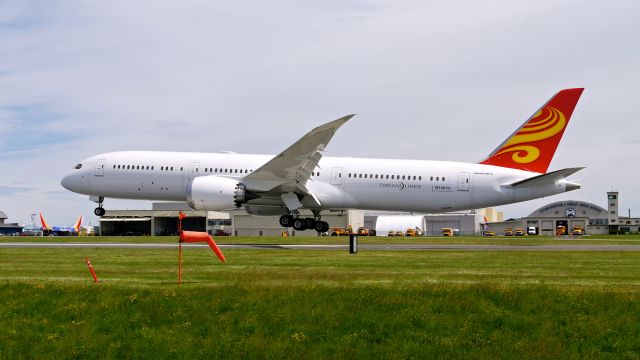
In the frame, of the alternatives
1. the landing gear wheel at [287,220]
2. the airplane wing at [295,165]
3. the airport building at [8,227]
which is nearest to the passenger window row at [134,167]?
the airplane wing at [295,165]

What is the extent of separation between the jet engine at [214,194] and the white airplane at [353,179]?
0.30ft

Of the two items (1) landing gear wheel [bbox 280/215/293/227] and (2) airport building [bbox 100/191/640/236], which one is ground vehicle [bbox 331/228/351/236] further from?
(1) landing gear wheel [bbox 280/215/293/227]

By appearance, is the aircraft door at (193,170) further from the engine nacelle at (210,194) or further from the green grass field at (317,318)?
the green grass field at (317,318)

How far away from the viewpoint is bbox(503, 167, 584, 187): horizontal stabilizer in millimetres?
45612

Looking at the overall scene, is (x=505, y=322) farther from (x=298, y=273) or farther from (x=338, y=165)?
(x=338, y=165)

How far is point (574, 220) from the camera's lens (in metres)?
138

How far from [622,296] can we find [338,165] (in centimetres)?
3109

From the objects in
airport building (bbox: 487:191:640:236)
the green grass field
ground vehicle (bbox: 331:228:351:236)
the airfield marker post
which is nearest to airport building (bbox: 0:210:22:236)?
ground vehicle (bbox: 331:228:351:236)

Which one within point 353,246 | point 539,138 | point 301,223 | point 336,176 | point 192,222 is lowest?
point 353,246

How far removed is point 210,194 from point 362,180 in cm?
1036

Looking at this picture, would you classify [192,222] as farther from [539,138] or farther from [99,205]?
[539,138]

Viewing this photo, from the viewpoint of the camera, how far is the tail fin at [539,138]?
51594 mm

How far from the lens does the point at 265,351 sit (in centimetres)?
1914

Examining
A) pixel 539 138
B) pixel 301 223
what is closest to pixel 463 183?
pixel 539 138
